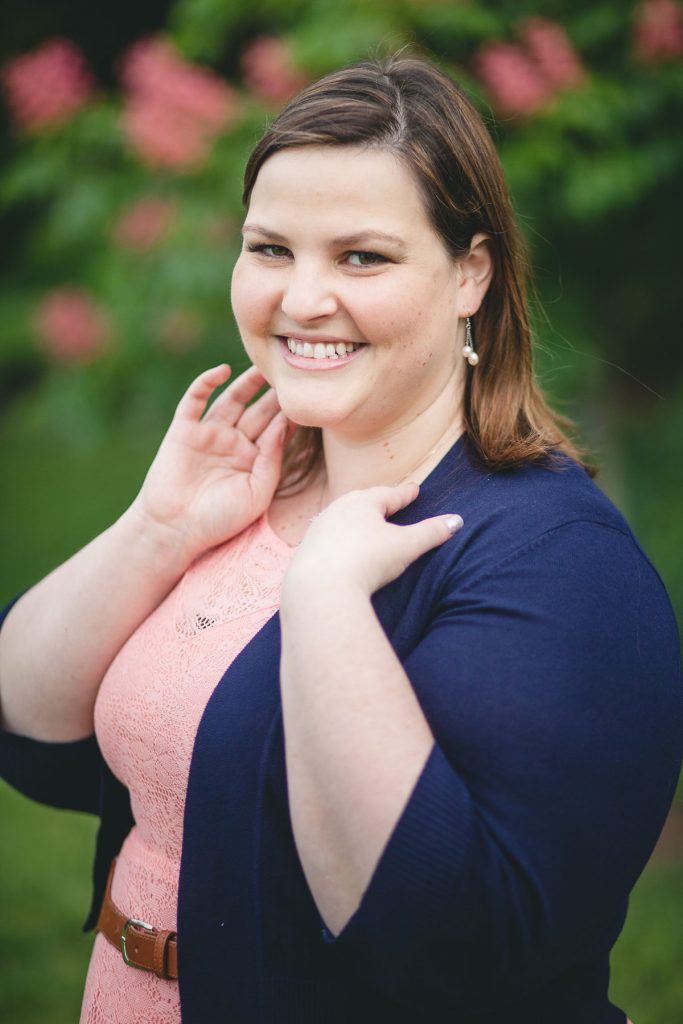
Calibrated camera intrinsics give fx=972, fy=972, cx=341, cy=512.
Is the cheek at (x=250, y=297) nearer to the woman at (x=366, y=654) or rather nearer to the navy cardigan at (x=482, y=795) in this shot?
the woman at (x=366, y=654)

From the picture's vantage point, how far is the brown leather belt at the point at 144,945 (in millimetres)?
1763

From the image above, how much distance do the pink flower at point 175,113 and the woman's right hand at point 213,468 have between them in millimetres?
1774

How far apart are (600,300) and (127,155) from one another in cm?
207

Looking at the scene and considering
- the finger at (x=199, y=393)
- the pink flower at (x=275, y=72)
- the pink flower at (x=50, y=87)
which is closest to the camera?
the finger at (x=199, y=393)

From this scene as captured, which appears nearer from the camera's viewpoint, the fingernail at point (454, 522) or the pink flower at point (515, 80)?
the fingernail at point (454, 522)

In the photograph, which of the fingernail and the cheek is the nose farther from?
the fingernail

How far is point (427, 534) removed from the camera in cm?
158

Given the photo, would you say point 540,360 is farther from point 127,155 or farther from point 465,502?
point 465,502

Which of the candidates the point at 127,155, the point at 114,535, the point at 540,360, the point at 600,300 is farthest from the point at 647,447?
the point at 114,535

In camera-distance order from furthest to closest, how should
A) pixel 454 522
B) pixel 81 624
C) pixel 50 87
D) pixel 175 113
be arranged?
pixel 50 87, pixel 175 113, pixel 81 624, pixel 454 522

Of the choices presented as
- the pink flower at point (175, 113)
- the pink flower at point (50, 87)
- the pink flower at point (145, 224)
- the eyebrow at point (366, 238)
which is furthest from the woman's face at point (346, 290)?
the pink flower at point (50, 87)

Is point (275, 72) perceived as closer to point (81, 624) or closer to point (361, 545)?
point (81, 624)

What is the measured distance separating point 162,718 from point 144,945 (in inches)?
17.0

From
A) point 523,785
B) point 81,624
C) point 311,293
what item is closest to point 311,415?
point 311,293
